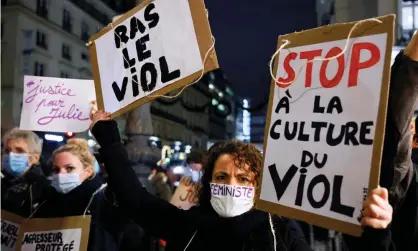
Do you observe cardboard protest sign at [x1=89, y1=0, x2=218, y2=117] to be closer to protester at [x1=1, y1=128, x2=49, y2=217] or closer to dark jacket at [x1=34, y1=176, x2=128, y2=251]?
dark jacket at [x1=34, y1=176, x2=128, y2=251]

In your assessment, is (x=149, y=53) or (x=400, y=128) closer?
(x=400, y=128)

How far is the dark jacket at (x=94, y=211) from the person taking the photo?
9.16ft

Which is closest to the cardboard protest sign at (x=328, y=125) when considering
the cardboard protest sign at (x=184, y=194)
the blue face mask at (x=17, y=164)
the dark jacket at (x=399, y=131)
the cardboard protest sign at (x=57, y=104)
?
the dark jacket at (x=399, y=131)

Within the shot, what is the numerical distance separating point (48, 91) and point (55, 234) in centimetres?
105

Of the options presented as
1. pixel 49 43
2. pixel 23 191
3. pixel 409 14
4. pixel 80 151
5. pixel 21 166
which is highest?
pixel 409 14

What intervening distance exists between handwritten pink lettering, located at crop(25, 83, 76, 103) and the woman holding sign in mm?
996

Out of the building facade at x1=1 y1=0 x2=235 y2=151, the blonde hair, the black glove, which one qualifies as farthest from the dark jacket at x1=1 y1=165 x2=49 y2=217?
the building facade at x1=1 y1=0 x2=235 y2=151

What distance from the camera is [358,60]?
1652 mm

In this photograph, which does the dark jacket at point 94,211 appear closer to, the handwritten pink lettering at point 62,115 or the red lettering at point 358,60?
the handwritten pink lettering at point 62,115

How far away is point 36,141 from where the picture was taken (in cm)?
374

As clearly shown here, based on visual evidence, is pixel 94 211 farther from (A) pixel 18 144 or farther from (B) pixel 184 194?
(B) pixel 184 194

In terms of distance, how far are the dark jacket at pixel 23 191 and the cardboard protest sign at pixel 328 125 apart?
1.83 m

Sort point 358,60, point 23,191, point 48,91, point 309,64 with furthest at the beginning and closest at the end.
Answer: point 48,91, point 23,191, point 309,64, point 358,60

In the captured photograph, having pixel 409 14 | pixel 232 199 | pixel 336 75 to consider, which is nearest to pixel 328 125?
pixel 336 75
